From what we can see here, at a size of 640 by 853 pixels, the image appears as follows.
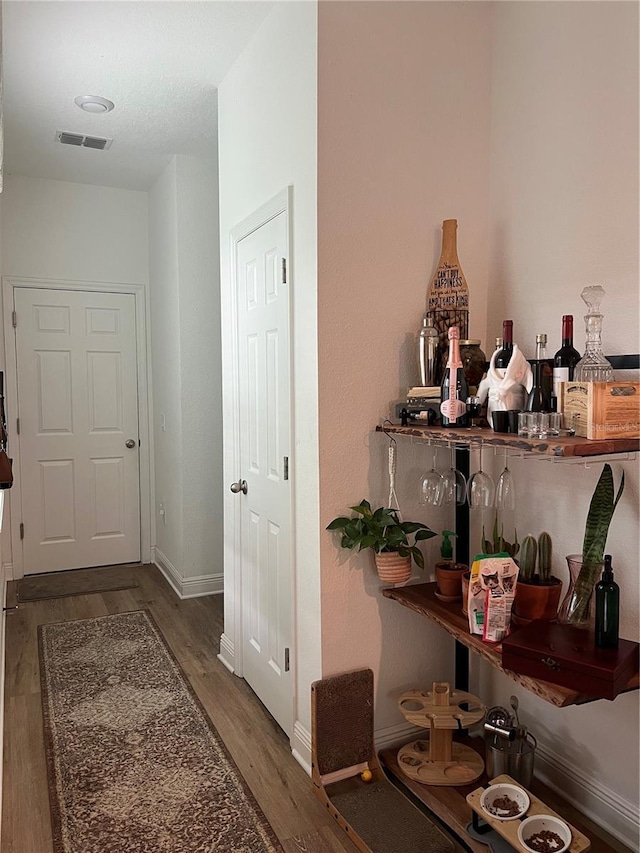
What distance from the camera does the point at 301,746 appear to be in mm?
2318

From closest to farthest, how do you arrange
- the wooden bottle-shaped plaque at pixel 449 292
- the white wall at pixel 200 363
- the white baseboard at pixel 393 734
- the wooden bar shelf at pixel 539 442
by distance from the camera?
the wooden bar shelf at pixel 539 442 → the wooden bottle-shaped plaque at pixel 449 292 → the white baseboard at pixel 393 734 → the white wall at pixel 200 363

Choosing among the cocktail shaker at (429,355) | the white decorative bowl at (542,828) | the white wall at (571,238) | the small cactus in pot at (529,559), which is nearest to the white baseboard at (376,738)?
the white wall at (571,238)

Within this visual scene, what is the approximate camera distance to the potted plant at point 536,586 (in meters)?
1.92

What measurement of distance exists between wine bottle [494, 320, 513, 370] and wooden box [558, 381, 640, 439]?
0.27 m

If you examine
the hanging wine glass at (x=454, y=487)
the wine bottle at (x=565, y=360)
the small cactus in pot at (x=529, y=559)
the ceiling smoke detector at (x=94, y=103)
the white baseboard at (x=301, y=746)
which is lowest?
the white baseboard at (x=301, y=746)

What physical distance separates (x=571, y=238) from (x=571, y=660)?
4.08ft

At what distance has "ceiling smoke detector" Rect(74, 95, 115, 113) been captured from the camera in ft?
10.0

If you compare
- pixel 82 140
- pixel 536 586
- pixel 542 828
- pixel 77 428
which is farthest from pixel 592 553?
pixel 77 428

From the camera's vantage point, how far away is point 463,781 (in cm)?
212

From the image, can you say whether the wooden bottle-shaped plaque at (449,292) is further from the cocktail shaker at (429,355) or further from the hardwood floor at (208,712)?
the hardwood floor at (208,712)

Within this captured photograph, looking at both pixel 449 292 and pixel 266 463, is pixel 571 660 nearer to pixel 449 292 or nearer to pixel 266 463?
pixel 449 292

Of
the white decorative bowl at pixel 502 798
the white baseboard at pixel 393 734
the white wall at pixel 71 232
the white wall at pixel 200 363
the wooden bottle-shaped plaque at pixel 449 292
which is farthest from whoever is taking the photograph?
the white wall at pixel 71 232

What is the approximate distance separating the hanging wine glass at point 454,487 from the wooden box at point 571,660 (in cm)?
48

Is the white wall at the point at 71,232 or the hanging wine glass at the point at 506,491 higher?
the white wall at the point at 71,232
